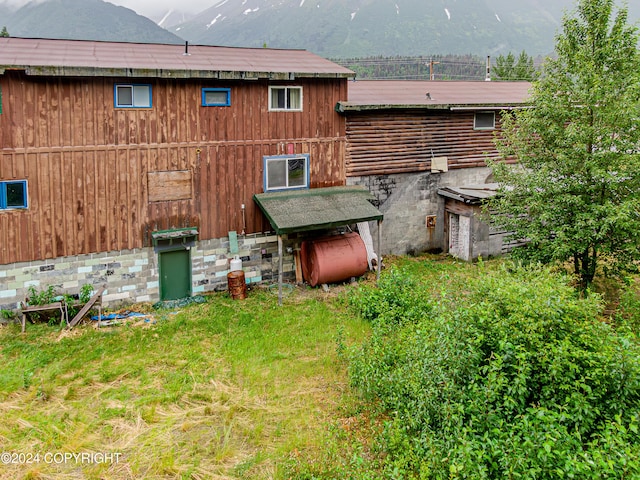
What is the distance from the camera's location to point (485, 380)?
802 cm

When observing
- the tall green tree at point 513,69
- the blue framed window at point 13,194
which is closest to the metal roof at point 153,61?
the blue framed window at point 13,194

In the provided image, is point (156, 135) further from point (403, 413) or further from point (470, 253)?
point (470, 253)

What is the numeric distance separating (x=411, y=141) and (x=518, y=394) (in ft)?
44.8

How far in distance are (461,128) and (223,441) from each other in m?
16.2

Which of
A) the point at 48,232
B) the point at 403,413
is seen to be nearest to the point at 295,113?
the point at 48,232

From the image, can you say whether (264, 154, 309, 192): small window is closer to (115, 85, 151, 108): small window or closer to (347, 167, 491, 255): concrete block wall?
(347, 167, 491, 255): concrete block wall

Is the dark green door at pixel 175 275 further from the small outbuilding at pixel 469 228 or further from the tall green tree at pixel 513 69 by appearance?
the tall green tree at pixel 513 69

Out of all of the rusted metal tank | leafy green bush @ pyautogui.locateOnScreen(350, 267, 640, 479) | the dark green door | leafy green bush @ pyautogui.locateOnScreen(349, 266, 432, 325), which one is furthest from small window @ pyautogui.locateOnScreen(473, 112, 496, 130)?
leafy green bush @ pyautogui.locateOnScreen(350, 267, 640, 479)

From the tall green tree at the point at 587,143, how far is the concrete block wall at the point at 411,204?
6053 mm

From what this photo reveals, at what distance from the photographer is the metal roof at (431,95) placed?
19172mm

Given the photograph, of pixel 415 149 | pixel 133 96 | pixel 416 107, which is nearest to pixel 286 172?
pixel 133 96

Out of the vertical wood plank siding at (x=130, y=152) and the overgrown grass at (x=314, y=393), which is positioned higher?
the vertical wood plank siding at (x=130, y=152)

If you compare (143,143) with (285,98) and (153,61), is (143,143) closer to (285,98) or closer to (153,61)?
(153,61)

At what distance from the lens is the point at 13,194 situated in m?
13.9
